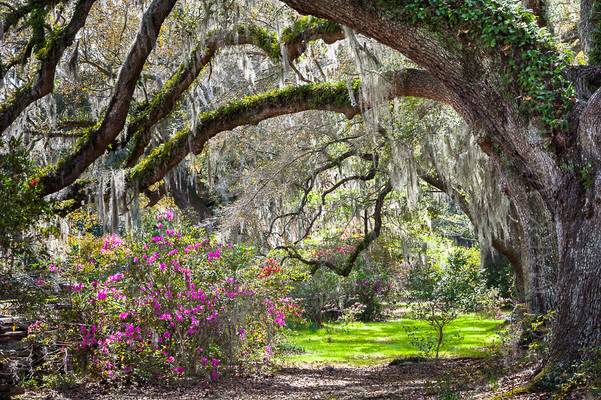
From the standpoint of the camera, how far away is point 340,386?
820 centimetres

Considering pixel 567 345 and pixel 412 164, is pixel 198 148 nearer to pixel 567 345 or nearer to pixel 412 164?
pixel 412 164

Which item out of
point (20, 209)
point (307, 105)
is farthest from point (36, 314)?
point (307, 105)

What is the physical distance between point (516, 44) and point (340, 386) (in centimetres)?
461

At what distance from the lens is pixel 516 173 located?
5637 millimetres

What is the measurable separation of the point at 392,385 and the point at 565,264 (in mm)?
3534

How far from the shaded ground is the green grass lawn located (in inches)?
40.3

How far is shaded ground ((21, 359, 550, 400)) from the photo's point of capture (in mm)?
6562

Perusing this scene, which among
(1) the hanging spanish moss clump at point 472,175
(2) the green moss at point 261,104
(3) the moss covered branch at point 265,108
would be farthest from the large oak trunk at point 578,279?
(1) the hanging spanish moss clump at point 472,175

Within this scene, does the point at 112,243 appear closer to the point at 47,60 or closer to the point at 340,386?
the point at 47,60

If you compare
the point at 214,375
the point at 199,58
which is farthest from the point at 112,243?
the point at 199,58

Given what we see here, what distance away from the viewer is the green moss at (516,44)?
517cm

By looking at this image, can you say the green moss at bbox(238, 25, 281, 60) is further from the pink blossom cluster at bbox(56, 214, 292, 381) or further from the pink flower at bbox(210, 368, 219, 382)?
the pink flower at bbox(210, 368, 219, 382)

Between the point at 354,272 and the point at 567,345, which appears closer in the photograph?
the point at 567,345

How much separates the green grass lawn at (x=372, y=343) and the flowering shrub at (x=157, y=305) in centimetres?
240
